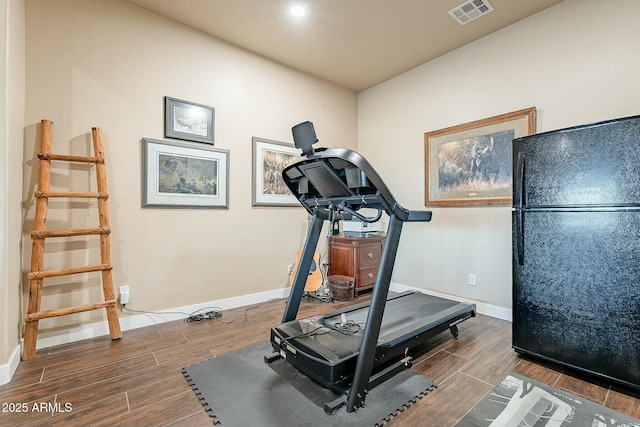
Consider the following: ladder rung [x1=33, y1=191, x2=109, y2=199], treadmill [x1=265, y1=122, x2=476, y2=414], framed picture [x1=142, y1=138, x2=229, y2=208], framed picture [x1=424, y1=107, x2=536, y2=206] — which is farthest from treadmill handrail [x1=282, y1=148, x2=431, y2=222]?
framed picture [x1=424, y1=107, x2=536, y2=206]

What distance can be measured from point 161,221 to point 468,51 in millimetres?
3944

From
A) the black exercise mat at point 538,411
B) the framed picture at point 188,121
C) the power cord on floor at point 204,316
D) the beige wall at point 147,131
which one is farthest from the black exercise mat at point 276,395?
the framed picture at point 188,121

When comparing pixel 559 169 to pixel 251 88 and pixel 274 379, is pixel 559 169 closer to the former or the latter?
pixel 274 379

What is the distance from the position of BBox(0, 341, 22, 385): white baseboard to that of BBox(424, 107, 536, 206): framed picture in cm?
409

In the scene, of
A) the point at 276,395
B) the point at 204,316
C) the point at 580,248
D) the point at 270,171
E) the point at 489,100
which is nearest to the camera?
the point at 276,395

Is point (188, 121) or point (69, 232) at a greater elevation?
point (188, 121)

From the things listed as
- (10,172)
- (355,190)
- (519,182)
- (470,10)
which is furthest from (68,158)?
(470,10)

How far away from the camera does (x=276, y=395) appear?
5.84ft

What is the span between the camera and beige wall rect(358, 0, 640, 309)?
2551mm

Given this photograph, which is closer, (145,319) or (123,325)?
(123,325)

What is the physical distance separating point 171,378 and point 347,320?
52.5 inches

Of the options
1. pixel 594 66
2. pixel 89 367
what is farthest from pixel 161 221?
pixel 594 66

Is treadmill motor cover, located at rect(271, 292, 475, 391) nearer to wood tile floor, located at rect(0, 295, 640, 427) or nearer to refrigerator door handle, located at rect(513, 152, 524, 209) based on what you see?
wood tile floor, located at rect(0, 295, 640, 427)

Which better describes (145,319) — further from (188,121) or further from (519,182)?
(519,182)
